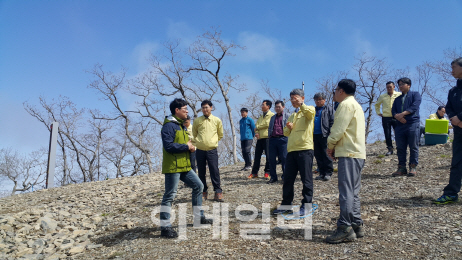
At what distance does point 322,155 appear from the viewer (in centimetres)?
748

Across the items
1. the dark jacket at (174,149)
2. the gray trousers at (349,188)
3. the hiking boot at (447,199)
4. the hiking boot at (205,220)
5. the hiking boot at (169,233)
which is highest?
the dark jacket at (174,149)

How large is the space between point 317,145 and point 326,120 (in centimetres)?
69

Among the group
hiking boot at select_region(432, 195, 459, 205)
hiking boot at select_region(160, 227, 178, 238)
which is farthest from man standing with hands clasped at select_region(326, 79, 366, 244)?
hiking boot at select_region(160, 227, 178, 238)

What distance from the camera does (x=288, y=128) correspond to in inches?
210

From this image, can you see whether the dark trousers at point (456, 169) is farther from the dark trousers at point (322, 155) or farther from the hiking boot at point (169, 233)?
the hiking boot at point (169, 233)

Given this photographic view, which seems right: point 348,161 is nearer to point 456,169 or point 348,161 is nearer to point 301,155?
point 301,155

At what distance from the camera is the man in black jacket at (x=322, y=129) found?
705 centimetres

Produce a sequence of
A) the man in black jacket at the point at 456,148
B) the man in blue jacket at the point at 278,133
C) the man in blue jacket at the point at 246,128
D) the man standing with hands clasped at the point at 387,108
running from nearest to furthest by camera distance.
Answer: the man in black jacket at the point at 456,148 < the man in blue jacket at the point at 278,133 < the man standing with hands clasped at the point at 387,108 < the man in blue jacket at the point at 246,128

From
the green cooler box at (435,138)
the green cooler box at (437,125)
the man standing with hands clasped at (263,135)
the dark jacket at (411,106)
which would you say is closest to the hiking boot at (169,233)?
the man standing with hands clasped at (263,135)

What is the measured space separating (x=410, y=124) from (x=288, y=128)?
3.07 metres

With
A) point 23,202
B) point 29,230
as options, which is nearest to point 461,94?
point 29,230

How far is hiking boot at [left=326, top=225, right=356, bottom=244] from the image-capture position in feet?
12.0

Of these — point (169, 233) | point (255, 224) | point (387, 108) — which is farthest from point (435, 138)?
point (169, 233)

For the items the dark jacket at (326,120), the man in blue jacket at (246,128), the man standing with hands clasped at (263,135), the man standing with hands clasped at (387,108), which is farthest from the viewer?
the man in blue jacket at (246,128)
